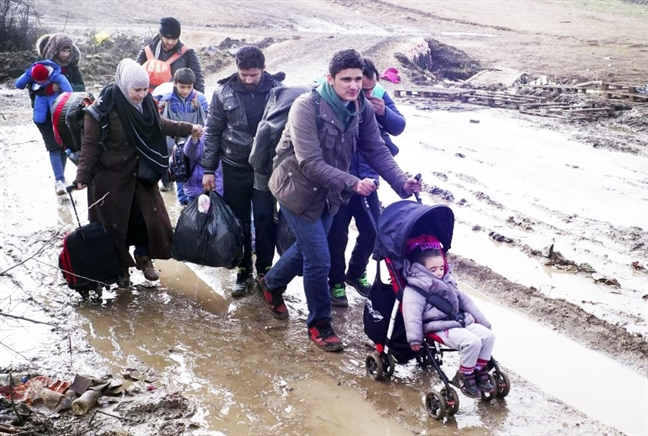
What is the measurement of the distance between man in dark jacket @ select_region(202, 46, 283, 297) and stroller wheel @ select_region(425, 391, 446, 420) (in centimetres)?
224

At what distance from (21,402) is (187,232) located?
2205mm

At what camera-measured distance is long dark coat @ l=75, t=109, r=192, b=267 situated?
6.07m

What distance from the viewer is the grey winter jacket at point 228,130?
20.0 feet

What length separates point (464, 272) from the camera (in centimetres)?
745

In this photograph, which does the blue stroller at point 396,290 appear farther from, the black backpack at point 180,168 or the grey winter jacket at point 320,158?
the black backpack at point 180,168

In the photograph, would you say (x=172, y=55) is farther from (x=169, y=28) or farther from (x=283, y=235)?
(x=283, y=235)

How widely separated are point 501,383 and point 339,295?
1952mm

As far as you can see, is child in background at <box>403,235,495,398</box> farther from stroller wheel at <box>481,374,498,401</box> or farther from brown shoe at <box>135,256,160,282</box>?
brown shoe at <box>135,256,160,282</box>

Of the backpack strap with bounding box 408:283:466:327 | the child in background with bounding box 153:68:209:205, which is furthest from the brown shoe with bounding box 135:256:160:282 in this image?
the backpack strap with bounding box 408:283:466:327

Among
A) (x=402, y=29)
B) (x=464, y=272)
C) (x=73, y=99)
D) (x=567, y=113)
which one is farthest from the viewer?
(x=402, y=29)

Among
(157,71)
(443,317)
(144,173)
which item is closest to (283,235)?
(144,173)

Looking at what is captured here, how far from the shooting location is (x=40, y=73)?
8.43m

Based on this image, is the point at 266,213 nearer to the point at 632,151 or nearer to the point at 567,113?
the point at 632,151

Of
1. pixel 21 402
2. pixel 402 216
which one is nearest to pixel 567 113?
pixel 402 216
